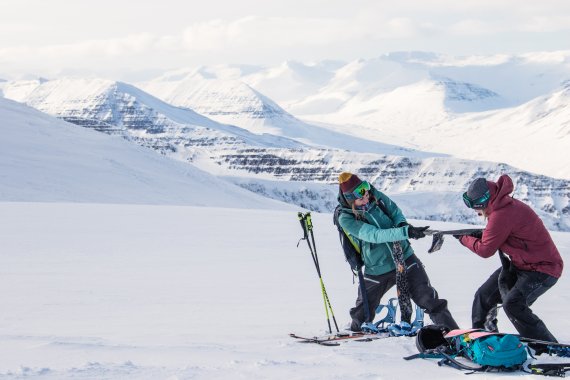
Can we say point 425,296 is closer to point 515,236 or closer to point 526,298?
point 526,298

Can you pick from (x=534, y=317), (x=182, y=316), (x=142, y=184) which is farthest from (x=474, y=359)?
(x=142, y=184)

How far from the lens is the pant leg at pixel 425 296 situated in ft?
25.8

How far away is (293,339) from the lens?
8.02m

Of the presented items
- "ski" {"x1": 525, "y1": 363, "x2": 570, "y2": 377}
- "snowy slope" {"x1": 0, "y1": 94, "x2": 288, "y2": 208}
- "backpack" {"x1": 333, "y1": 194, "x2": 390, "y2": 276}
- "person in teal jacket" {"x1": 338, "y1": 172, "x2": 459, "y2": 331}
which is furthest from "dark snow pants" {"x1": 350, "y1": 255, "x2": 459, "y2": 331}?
"snowy slope" {"x1": 0, "y1": 94, "x2": 288, "y2": 208}

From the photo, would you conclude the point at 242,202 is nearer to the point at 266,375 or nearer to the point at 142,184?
the point at 142,184

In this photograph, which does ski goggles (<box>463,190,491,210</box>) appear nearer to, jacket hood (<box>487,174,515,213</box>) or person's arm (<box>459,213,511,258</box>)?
jacket hood (<box>487,174,515,213</box>)

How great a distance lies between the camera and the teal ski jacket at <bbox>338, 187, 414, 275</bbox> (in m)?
7.78

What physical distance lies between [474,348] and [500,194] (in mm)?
1570

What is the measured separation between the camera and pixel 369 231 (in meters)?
7.71

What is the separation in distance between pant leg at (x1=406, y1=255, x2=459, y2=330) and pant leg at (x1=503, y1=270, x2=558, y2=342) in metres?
0.68

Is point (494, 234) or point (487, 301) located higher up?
point (494, 234)

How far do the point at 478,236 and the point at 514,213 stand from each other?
1.97 ft

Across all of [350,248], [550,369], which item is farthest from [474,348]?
[350,248]

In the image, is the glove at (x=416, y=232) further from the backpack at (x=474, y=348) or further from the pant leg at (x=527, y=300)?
the pant leg at (x=527, y=300)
